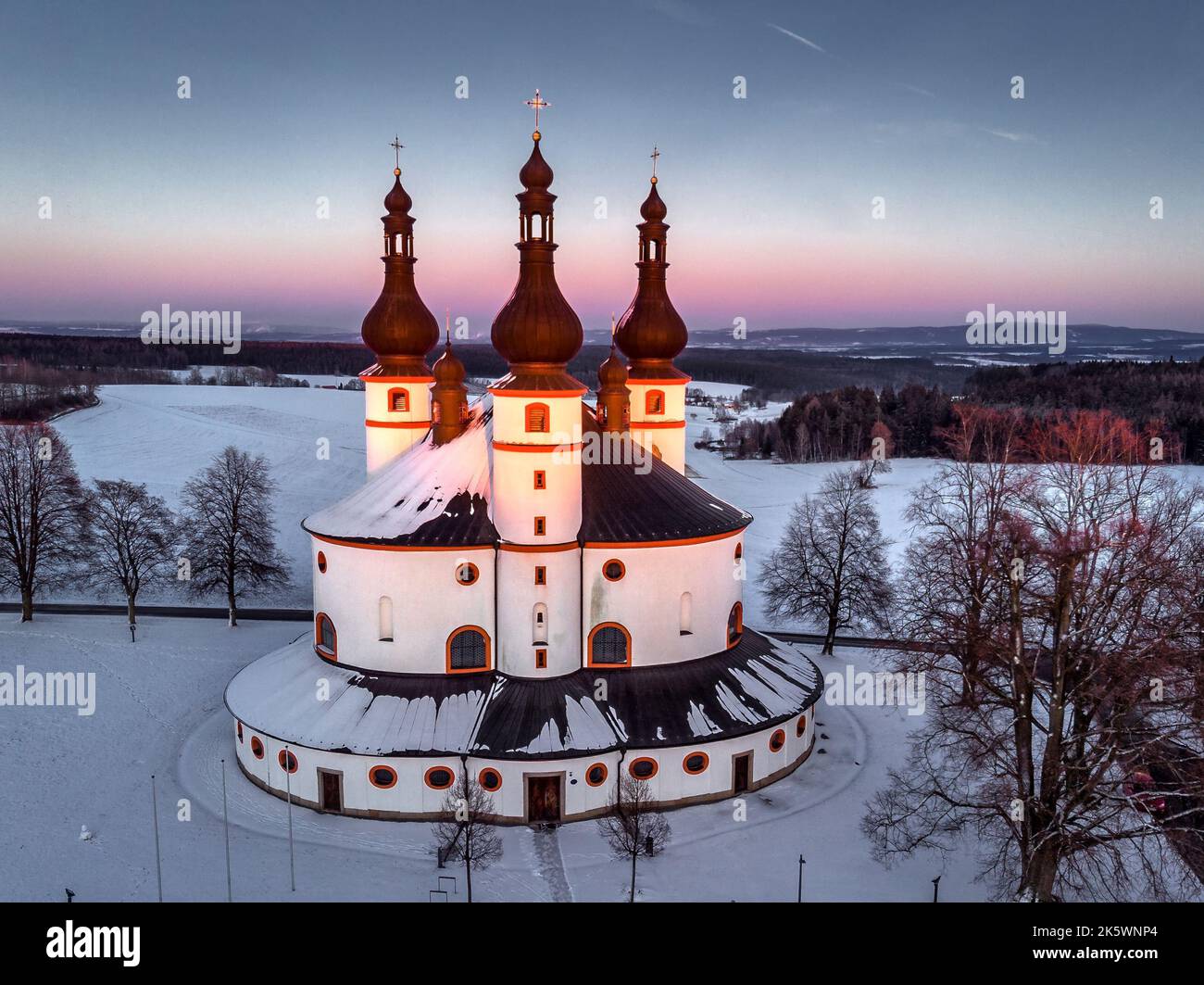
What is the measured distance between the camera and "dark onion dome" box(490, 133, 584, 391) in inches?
927

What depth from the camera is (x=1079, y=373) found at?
301 feet

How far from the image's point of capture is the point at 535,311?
23.5 m

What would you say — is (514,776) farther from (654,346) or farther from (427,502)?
(654,346)

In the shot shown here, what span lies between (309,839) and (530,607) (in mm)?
7966

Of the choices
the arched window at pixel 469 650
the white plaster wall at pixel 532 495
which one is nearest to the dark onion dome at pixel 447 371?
the white plaster wall at pixel 532 495

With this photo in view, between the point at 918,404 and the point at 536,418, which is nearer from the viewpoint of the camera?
the point at 536,418

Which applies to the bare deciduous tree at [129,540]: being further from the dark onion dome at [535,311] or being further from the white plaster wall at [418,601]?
the dark onion dome at [535,311]

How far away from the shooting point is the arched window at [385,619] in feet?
82.0

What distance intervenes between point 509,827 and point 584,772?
2319 millimetres

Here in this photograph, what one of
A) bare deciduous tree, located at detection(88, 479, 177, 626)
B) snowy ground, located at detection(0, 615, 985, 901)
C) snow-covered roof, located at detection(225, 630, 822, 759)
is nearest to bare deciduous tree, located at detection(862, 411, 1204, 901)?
snowy ground, located at detection(0, 615, 985, 901)

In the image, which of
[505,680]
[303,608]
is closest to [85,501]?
[303,608]

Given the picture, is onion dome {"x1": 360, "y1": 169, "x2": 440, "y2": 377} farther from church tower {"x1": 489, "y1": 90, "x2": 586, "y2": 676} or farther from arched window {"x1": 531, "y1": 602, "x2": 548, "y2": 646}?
arched window {"x1": 531, "y1": 602, "x2": 548, "y2": 646}

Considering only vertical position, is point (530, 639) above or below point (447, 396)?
below

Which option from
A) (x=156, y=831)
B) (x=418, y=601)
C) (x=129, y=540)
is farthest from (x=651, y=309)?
(x=129, y=540)
